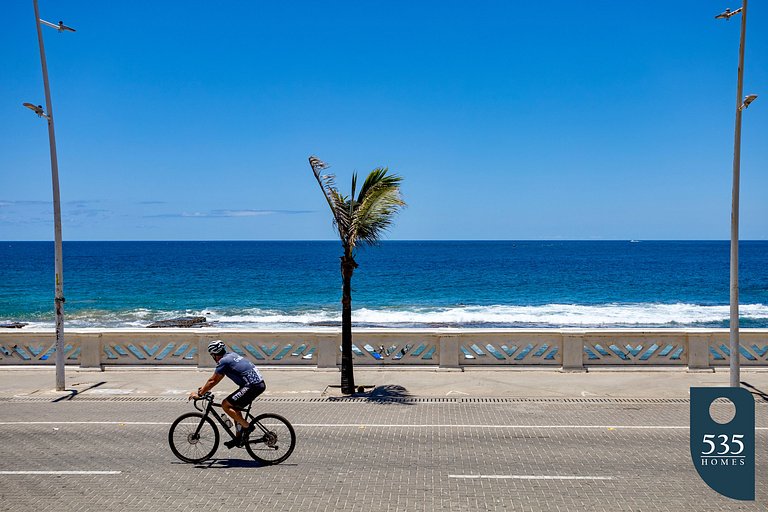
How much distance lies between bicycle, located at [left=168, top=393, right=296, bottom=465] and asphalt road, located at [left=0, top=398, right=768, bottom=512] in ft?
0.55

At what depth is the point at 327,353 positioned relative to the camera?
57.5 feet

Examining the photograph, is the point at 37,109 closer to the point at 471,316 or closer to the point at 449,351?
the point at 449,351

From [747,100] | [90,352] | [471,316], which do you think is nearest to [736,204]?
[747,100]

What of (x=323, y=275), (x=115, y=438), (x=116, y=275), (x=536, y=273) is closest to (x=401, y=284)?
(x=323, y=275)

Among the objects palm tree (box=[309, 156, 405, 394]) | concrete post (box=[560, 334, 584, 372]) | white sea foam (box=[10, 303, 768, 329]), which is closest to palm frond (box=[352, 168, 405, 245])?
palm tree (box=[309, 156, 405, 394])

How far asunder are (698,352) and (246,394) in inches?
466

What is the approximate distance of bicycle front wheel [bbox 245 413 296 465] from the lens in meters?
9.85

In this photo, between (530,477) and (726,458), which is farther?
(530,477)

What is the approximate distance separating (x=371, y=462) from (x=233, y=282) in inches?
2983

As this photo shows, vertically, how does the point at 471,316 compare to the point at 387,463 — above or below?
below

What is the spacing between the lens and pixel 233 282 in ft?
275

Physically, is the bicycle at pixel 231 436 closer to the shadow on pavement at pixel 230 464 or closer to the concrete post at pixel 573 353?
the shadow on pavement at pixel 230 464

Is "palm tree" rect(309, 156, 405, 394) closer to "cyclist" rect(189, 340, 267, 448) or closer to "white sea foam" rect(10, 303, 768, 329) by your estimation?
"cyclist" rect(189, 340, 267, 448)

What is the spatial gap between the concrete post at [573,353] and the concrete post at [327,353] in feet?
17.8
